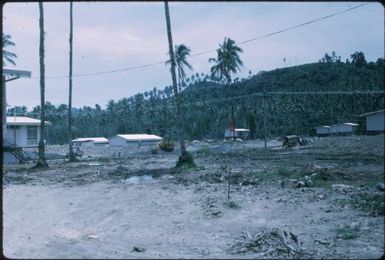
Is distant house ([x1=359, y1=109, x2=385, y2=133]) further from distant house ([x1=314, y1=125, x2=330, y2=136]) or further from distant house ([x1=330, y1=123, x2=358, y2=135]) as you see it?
distant house ([x1=314, y1=125, x2=330, y2=136])

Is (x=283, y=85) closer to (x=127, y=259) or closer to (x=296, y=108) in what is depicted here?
(x=296, y=108)

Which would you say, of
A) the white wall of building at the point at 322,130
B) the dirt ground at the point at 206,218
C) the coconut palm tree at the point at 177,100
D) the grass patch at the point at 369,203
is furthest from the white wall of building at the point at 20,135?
the white wall of building at the point at 322,130

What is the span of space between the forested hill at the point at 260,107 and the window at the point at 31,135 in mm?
24410

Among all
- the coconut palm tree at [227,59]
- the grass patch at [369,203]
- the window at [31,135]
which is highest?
the coconut palm tree at [227,59]

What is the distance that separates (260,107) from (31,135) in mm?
55310

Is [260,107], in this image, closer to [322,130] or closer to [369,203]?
[322,130]

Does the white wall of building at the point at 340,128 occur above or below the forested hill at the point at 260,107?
below

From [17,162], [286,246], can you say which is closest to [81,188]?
[286,246]

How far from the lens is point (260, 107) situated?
8500 cm

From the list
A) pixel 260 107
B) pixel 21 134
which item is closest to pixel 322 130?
pixel 260 107

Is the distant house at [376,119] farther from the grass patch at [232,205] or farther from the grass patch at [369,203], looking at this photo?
the grass patch at [232,205]

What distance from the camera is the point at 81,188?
1511cm

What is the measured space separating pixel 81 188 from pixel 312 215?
8.85 m

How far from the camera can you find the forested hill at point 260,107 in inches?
2781
